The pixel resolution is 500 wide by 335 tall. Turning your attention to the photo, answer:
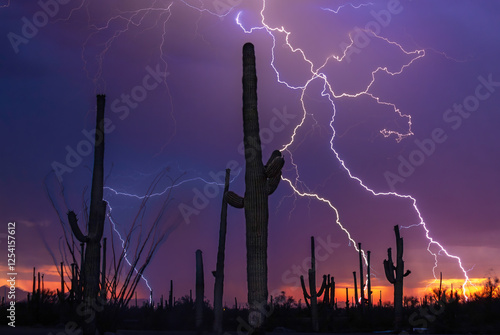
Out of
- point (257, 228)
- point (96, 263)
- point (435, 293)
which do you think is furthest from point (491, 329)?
point (96, 263)

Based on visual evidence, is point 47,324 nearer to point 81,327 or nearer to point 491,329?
point 81,327

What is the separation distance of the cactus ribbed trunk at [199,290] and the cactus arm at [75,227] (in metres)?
8.50

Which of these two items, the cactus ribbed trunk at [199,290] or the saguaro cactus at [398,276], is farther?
the saguaro cactus at [398,276]

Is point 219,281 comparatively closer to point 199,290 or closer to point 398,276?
point 199,290

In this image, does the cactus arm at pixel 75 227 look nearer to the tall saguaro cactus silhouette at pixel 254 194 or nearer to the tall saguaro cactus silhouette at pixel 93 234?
the tall saguaro cactus silhouette at pixel 93 234

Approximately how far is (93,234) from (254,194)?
3.26 m

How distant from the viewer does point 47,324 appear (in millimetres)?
21688

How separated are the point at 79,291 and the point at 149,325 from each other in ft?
37.8

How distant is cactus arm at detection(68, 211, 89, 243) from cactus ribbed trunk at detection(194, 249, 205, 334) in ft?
27.9

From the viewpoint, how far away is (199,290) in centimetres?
2012

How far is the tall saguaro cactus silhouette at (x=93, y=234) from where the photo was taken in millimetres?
11844

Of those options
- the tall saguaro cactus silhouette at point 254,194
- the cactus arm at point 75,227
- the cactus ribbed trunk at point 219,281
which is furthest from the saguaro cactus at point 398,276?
the cactus arm at point 75,227

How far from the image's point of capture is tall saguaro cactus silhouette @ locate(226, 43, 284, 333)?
11.5m

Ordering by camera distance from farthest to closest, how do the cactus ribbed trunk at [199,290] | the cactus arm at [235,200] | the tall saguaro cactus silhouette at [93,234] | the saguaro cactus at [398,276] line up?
the saguaro cactus at [398,276], the cactus ribbed trunk at [199,290], the cactus arm at [235,200], the tall saguaro cactus silhouette at [93,234]
